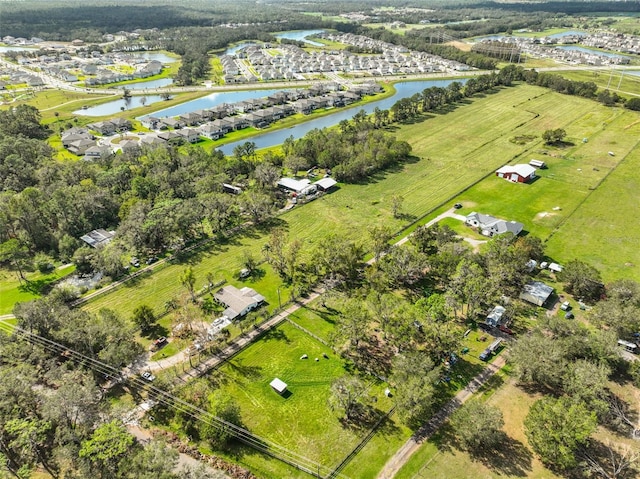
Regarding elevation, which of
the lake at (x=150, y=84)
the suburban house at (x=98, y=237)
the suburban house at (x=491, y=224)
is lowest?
the suburban house at (x=98, y=237)

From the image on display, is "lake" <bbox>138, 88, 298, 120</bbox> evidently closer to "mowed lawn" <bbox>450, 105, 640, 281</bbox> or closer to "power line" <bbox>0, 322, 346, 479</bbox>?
"mowed lawn" <bbox>450, 105, 640, 281</bbox>

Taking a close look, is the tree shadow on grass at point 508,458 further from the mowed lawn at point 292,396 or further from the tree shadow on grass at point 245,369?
the tree shadow on grass at point 245,369

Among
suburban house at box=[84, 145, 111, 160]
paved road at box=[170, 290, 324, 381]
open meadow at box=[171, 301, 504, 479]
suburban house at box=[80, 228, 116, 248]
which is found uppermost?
suburban house at box=[84, 145, 111, 160]

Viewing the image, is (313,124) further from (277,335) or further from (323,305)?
(277,335)

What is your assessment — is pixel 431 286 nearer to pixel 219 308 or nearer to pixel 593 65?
pixel 219 308

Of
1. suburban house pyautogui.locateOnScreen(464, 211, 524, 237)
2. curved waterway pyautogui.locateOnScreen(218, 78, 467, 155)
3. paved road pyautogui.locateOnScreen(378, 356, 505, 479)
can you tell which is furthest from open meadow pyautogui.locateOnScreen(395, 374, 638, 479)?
curved waterway pyautogui.locateOnScreen(218, 78, 467, 155)

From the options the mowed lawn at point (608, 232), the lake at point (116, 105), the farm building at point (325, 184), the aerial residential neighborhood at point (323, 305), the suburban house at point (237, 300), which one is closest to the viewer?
the aerial residential neighborhood at point (323, 305)

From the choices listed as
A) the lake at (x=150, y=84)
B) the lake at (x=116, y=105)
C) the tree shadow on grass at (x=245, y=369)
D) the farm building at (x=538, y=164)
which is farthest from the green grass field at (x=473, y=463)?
the lake at (x=150, y=84)
